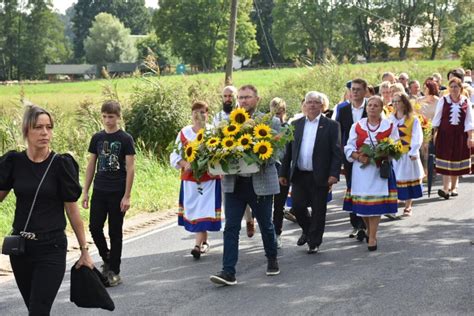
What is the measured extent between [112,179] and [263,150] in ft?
4.93

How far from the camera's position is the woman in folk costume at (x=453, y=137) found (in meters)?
14.8

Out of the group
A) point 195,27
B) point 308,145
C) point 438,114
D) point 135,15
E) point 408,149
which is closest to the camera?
point 308,145

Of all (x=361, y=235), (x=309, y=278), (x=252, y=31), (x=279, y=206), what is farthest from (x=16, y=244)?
(x=252, y=31)

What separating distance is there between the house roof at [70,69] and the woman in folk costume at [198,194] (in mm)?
101560

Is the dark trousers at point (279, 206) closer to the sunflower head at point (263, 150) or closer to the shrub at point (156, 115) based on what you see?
the sunflower head at point (263, 150)

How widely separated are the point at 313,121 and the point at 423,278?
2291 millimetres

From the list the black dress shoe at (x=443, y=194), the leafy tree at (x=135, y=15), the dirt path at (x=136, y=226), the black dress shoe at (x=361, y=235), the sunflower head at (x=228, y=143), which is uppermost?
the leafy tree at (x=135, y=15)

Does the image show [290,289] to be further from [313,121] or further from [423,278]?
[313,121]

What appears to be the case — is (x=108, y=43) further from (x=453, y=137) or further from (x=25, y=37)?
(x=453, y=137)

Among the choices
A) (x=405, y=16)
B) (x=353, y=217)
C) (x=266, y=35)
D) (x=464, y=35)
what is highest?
(x=405, y=16)

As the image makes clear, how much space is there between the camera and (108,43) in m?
127

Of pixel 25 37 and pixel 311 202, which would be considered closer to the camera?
pixel 311 202

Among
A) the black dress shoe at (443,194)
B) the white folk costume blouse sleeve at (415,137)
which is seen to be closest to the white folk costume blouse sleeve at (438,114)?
the black dress shoe at (443,194)

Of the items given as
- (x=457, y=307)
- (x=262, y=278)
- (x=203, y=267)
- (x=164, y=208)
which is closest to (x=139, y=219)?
(x=164, y=208)
